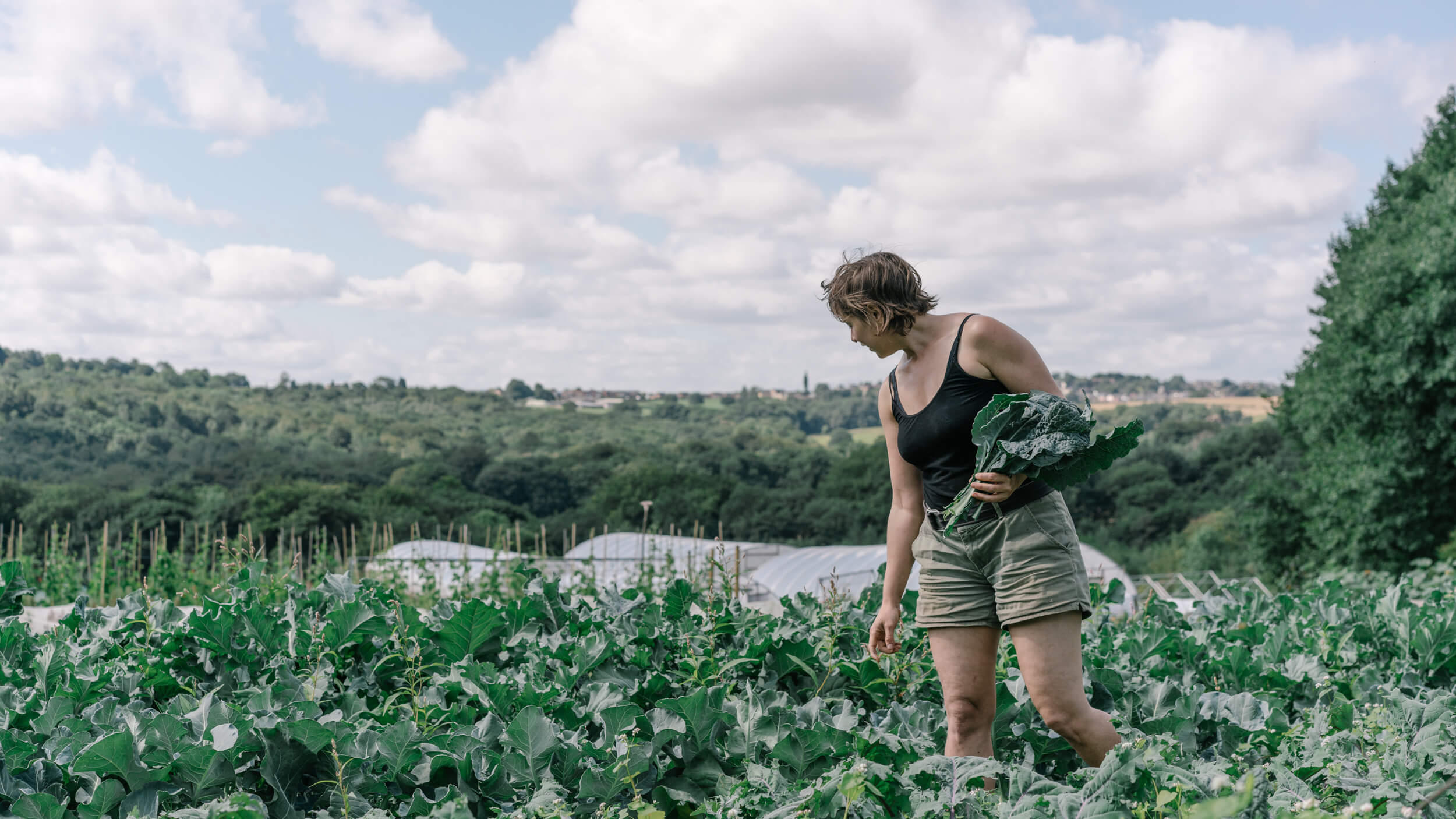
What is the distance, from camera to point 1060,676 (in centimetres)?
232

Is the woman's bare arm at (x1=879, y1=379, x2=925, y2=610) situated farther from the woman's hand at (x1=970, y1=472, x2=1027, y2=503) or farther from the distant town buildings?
the distant town buildings

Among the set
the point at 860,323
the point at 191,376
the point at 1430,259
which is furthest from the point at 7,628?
the point at 191,376

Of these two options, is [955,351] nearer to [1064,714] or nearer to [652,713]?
[1064,714]

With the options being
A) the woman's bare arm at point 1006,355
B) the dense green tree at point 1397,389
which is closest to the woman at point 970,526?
the woman's bare arm at point 1006,355

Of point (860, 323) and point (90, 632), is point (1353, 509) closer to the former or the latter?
point (860, 323)

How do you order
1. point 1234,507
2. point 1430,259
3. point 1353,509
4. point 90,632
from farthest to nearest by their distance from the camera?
point 1234,507 → point 1353,509 → point 1430,259 → point 90,632

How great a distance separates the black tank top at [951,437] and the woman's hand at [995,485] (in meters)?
0.07

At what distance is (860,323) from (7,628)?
3.02 meters

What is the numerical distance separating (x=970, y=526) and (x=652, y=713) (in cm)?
93

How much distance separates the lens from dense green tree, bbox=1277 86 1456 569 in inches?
543

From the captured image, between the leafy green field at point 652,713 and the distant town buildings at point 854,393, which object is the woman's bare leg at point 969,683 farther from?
the distant town buildings at point 854,393

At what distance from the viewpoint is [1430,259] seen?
13.2 metres

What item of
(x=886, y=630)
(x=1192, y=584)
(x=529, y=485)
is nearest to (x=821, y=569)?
(x=1192, y=584)

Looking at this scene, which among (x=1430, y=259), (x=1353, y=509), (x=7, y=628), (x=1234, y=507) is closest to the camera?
(x=7, y=628)
